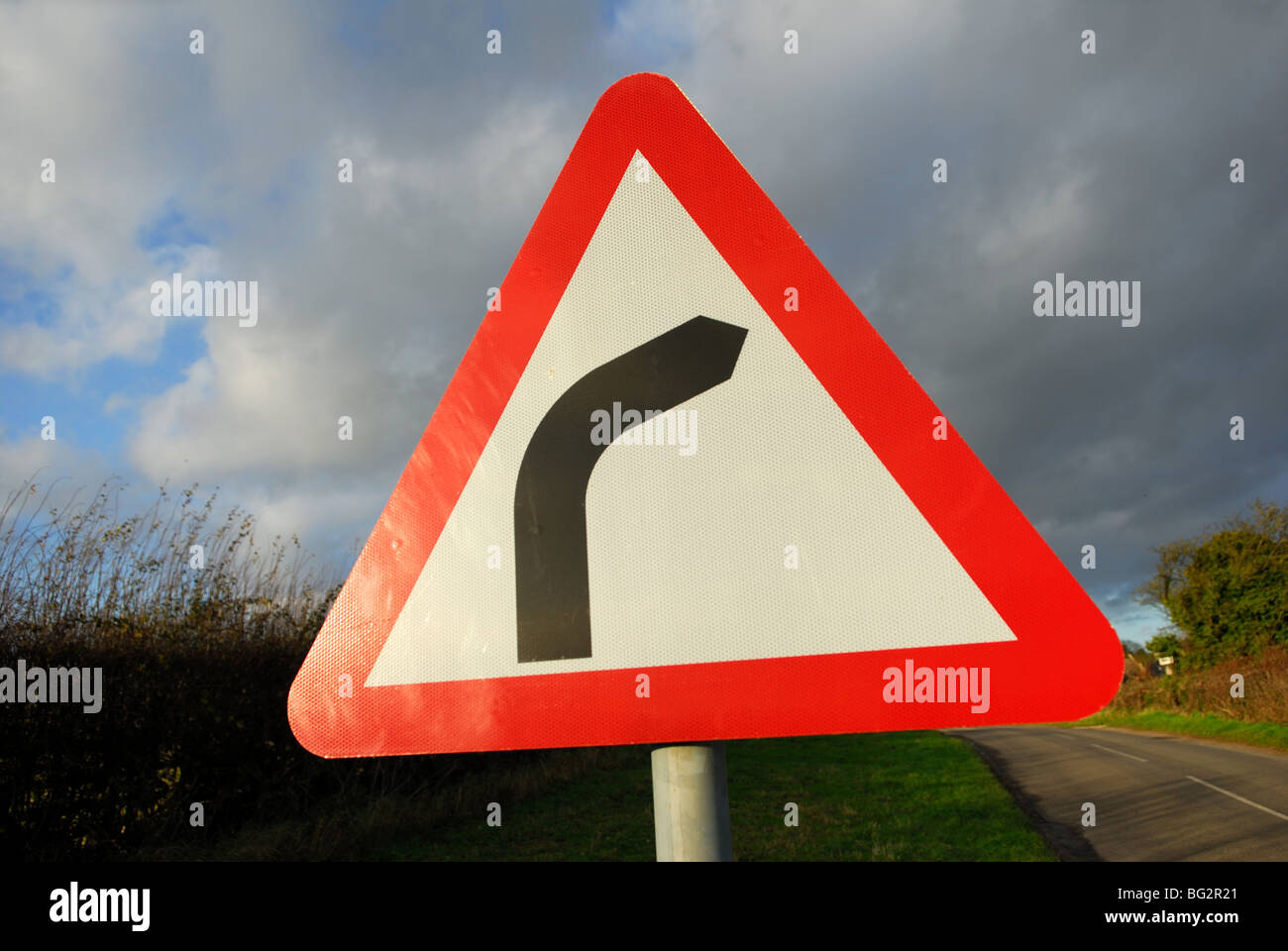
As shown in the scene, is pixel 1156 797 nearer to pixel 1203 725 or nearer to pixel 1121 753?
pixel 1121 753

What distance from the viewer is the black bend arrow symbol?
1267mm

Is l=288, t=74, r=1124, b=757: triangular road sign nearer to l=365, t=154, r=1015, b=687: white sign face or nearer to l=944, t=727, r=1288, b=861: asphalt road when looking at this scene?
l=365, t=154, r=1015, b=687: white sign face

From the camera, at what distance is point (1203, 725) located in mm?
22969

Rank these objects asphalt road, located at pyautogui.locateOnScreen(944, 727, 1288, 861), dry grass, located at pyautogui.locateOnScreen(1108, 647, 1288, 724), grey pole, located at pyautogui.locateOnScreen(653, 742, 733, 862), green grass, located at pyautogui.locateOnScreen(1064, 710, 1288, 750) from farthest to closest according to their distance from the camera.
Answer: dry grass, located at pyautogui.locateOnScreen(1108, 647, 1288, 724) < green grass, located at pyautogui.locateOnScreen(1064, 710, 1288, 750) < asphalt road, located at pyautogui.locateOnScreen(944, 727, 1288, 861) < grey pole, located at pyautogui.locateOnScreen(653, 742, 733, 862)

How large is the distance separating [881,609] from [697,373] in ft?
1.59

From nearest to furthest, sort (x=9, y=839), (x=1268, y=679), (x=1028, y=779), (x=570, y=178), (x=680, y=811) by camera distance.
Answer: (x=680, y=811), (x=570, y=178), (x=9, y=839), (x=1028, y=779), (x=1268, y=679)

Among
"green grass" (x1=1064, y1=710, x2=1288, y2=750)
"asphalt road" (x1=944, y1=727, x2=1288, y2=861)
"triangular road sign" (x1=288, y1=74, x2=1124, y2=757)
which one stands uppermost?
"triangular road sign" (x1=288, y1=74, x2=1124, y2=757)

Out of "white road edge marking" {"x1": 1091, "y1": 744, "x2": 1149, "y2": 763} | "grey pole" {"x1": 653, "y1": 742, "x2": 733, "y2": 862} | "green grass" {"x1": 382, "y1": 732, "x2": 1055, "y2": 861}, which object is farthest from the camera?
"white road edge marking" {"x1": 1091, "y1": 744, "x2": 1149, "y2": 763}

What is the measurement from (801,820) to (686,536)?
321 inches

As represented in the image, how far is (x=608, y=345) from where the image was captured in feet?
4.49

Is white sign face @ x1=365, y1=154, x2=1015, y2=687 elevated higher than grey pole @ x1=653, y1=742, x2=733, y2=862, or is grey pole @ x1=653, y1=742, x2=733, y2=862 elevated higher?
white sign face @ x1=365, y1=154, x2=1015, y2=687

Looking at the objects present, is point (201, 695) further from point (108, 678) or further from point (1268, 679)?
point (1268, 679)

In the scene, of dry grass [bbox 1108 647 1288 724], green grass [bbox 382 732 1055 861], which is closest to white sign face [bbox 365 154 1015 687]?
green grass [bbox 382 732 1055 861]
